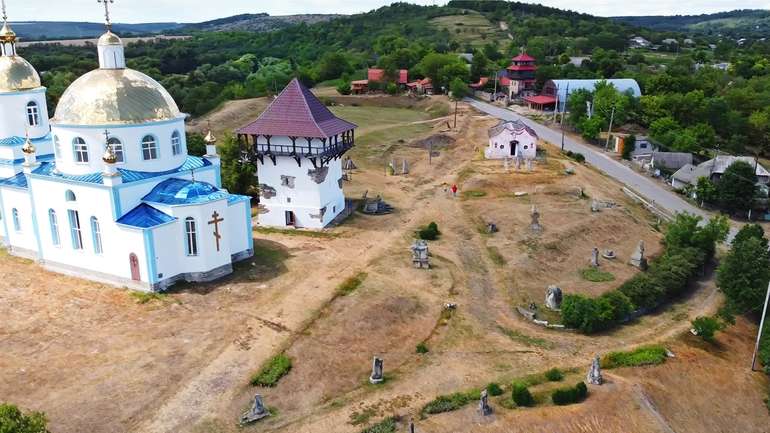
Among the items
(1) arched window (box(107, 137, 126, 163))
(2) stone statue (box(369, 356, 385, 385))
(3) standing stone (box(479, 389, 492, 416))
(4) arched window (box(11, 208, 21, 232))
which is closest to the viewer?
(3) standing stone (box(479, 389, 492, 416))

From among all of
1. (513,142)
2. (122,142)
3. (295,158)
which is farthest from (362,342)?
(513,142)

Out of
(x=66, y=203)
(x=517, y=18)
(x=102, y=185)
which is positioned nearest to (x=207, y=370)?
(x=102, y=185)

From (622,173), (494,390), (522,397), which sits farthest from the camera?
(622,173)

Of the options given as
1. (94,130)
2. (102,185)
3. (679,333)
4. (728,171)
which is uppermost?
(94,130)

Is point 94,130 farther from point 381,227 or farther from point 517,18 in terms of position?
point 517,18

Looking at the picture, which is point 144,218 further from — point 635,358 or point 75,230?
point 635,358

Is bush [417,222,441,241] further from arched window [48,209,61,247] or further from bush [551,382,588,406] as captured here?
arched window [48,209,61,247]

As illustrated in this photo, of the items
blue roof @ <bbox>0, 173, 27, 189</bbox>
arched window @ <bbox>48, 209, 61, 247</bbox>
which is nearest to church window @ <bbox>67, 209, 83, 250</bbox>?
arched window @ <bbox>48, 209, 61, 247</bbox>
